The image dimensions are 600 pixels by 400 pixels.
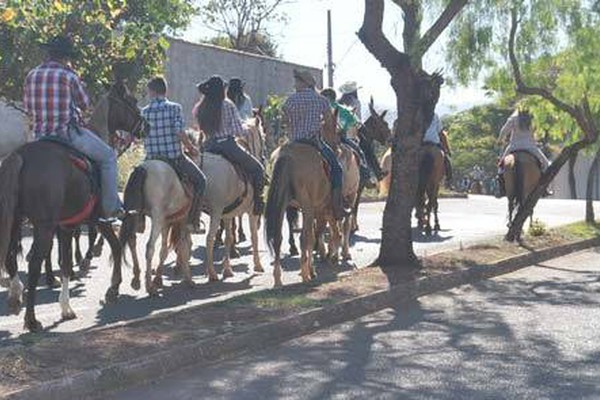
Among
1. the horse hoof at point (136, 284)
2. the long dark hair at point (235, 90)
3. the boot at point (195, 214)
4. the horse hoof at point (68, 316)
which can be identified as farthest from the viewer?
the long dark hair at point (235, 90)

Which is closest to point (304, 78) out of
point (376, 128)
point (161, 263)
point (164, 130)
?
point (164, 130)

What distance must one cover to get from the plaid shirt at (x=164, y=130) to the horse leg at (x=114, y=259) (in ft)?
4.13

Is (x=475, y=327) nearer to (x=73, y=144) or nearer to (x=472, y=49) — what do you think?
(x=73, y=144)

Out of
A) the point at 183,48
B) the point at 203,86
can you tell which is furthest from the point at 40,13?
the point at 183,48

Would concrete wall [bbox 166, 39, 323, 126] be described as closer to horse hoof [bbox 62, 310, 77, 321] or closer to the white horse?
the white horse

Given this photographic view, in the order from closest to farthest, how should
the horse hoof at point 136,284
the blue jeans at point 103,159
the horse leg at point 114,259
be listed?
1. the blue jeans at point 103,159
2. the horse leg at point 114,259
3. the horse hoof at point 136,284

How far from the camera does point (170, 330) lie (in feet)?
27.1

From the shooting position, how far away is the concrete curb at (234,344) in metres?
6.49

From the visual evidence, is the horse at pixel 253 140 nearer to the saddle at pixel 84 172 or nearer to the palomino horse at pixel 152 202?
the palomino horse at pixel 152 202

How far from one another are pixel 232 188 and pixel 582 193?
4393 centimetres

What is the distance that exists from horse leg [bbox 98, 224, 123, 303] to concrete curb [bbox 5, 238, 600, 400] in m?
2.18

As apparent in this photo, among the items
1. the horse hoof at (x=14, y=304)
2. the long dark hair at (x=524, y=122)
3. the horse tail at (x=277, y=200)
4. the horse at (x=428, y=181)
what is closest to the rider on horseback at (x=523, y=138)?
the long dark hair at (x=524, y=122)

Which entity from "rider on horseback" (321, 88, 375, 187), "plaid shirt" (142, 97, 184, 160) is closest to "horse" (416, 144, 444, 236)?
"rider on horseback" (321, 88, 375, 187)

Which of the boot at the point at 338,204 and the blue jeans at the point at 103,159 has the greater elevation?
the blue jeans at the point at 103,159
